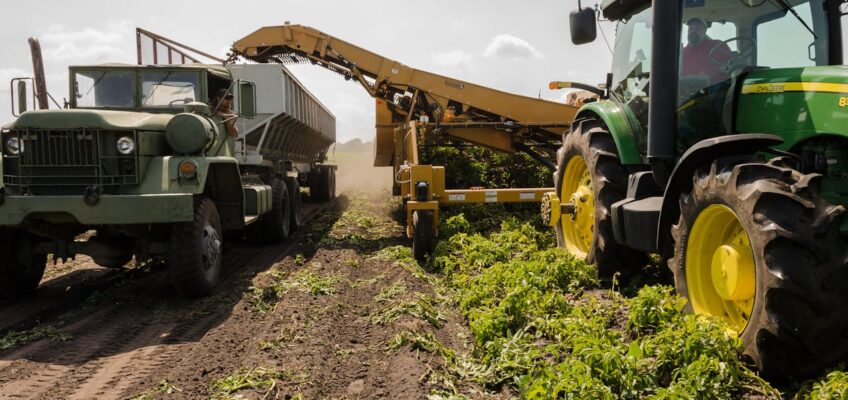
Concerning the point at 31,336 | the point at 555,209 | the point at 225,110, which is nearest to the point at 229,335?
the point at 31,336

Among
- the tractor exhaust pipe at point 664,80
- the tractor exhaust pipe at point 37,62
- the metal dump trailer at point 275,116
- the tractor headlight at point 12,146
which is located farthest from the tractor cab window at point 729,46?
the tractor exhaust pipe at point 37,62

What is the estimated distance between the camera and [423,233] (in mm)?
7355

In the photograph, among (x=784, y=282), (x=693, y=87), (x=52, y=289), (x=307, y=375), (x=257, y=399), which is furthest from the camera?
(x=52, y=289)

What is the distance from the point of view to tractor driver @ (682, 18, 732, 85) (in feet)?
14.8

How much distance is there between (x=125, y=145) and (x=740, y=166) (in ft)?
16.9

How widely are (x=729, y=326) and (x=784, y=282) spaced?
2.17ft

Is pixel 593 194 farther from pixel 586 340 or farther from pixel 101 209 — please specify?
pixel 101 209

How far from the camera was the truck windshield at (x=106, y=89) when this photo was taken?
7418 mm

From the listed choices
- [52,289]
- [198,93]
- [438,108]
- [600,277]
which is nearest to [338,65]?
[438,108]

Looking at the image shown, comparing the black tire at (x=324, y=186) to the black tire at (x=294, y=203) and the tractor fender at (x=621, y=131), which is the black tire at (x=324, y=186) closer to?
the black tire at (x=294, y=203)

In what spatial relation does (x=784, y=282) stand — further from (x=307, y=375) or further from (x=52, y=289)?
(x=52, y=289)

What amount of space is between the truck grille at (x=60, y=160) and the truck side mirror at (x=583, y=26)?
4289mm

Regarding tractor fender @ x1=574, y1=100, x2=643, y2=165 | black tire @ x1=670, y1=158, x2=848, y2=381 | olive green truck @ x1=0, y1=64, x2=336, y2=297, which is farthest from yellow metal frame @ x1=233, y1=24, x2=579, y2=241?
black tire @ x1=670, y1=158, x2=848, y2=381

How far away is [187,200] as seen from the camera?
5.50 metres
